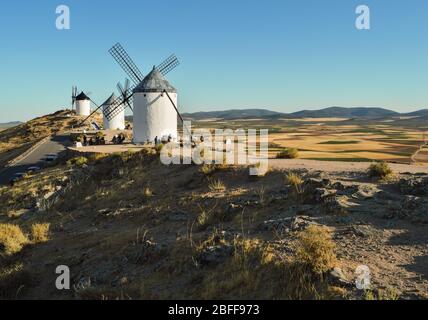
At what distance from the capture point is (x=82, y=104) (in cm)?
8594

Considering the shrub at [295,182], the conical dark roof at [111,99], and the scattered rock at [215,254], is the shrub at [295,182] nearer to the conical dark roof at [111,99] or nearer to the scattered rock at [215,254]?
the scattered rock at [215,254]

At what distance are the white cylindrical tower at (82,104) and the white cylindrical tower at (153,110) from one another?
179 ft

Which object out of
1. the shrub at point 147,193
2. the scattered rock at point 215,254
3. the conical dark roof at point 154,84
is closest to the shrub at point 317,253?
the scattered rock at point 215,254

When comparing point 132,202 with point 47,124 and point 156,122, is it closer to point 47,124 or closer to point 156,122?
point 156,122

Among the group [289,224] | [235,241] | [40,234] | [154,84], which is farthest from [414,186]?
[154,84]

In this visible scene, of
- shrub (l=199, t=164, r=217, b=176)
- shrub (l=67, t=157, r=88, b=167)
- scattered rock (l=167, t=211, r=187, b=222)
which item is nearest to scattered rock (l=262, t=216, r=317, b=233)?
scattered rock (l=167, t=211, r=187, b=222)

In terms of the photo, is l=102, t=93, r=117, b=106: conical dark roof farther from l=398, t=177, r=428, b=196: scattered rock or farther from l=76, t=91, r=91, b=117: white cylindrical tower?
l=398, t=177, r=428, b=196: scattered rock

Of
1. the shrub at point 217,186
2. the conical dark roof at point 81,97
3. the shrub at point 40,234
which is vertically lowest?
the shrub at point 40,234

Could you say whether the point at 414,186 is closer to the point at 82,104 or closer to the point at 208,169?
the point at 208,169

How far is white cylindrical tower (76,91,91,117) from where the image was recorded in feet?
281

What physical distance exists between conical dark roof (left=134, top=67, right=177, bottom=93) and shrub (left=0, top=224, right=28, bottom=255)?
21670mm

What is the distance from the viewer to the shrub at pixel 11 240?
39.7 ft

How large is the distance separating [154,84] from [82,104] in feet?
185
